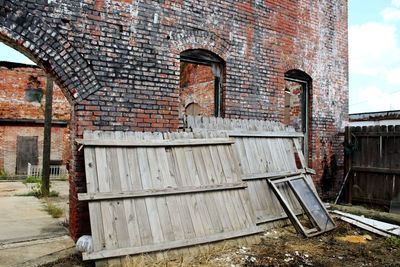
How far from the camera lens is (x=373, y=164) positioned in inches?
323

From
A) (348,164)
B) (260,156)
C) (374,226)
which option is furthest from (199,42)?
(348,164)

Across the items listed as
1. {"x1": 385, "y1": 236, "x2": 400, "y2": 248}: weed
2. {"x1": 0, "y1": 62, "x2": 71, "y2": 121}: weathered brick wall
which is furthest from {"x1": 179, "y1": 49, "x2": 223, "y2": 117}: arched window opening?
{"x1": 0, "y1": 62, "x2": 71, "y2": 121}: weathered brick wall

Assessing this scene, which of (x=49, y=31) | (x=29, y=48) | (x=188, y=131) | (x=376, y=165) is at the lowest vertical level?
(x=376, y=165)

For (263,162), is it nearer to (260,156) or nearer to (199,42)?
(260,156)

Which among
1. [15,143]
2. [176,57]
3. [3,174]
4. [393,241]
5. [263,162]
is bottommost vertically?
[3,174]

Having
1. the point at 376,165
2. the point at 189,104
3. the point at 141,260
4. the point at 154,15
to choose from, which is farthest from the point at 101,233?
the point at 189,104

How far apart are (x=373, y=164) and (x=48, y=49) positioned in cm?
758

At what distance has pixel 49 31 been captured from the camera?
Result: 188 inches

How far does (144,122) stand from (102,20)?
68.5 inches

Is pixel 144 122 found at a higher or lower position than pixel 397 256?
higher

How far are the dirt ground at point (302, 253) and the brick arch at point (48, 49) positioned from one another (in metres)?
2.46

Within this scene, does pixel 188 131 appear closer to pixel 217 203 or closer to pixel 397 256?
pixel 217 203

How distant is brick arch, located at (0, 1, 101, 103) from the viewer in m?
4.49

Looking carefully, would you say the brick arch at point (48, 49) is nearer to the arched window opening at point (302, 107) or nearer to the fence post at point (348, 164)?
the arched window opening at point (302, 107)
